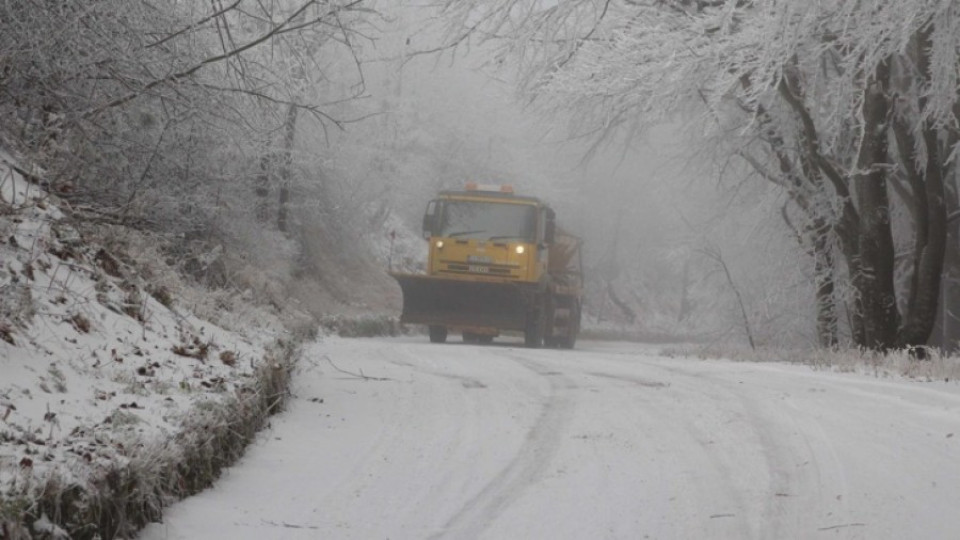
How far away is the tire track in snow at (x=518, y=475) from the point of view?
502 cm

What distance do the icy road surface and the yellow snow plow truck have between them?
482 inches

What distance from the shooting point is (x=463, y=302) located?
2181cm

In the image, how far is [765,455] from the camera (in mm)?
6340

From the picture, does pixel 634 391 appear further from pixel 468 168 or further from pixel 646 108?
pixel 468 168

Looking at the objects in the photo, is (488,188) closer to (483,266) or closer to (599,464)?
(483,266)

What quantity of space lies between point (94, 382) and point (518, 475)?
88.2 inches

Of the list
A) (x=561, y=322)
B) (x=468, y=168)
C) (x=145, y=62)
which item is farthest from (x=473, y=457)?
(x=468, y=168)

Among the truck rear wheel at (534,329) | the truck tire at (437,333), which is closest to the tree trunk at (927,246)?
the truck rear wheel at (534,329)

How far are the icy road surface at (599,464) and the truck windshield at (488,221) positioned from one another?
12.8 metres

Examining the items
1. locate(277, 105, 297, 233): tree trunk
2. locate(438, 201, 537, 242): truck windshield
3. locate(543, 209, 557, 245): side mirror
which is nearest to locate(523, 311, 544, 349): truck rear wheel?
locate(543, 209, 557, 245): side mirror

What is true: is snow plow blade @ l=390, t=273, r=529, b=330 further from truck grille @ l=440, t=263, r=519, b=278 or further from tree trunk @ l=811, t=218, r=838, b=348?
tree trunk @ l=811, t=218, r=838, b=348

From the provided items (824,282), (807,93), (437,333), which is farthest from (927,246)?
(437,333)

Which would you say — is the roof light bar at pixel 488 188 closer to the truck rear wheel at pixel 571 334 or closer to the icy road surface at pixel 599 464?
the truck rear wheel at pixel 571 334

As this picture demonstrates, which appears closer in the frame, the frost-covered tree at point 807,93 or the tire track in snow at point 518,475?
the tire track in snow at point 518,475
